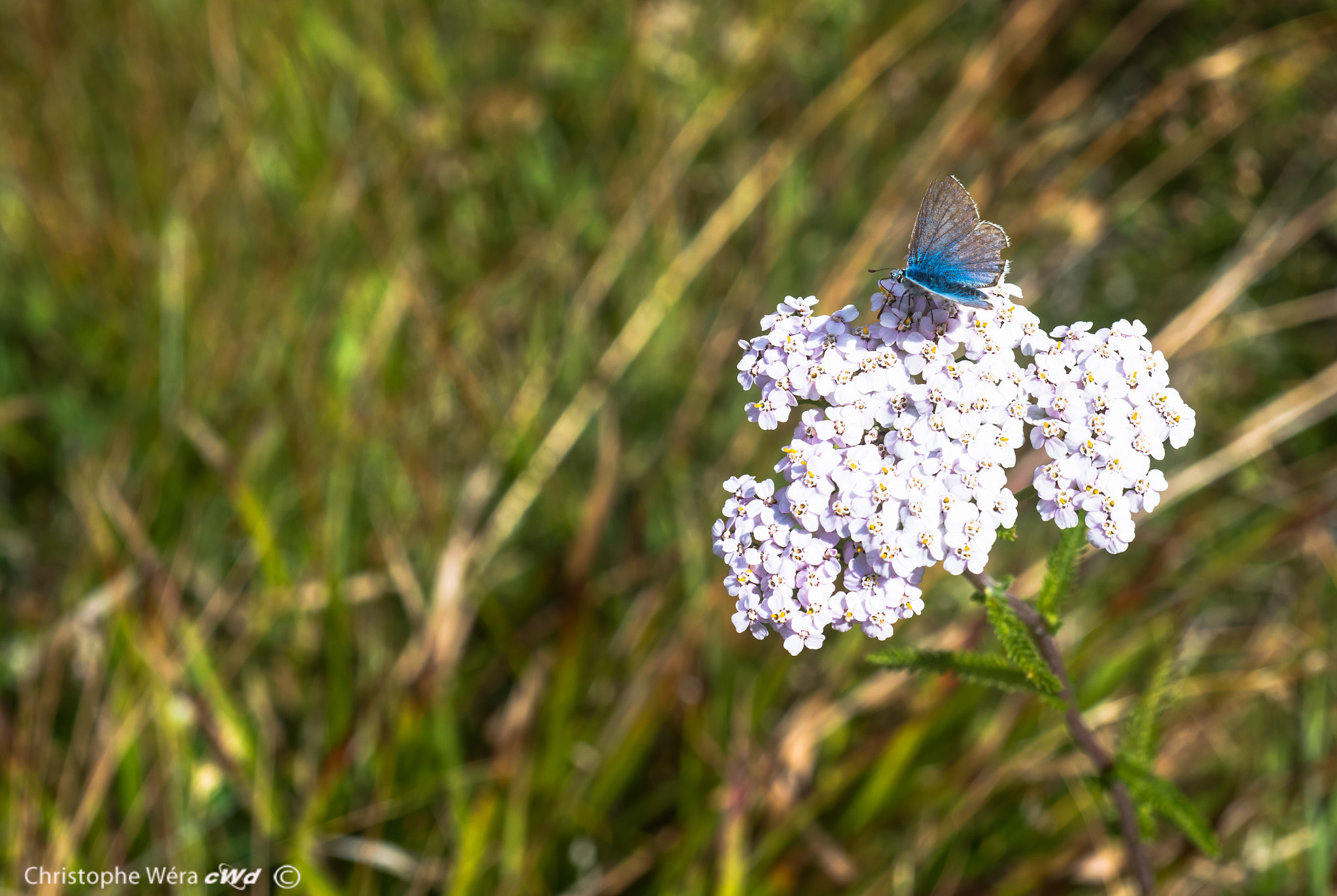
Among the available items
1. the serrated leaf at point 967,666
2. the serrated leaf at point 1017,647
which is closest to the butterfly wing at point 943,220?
the serrated leaf at point 1017,647

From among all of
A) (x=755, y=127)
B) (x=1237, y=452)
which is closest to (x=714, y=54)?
(x=755, y=127)

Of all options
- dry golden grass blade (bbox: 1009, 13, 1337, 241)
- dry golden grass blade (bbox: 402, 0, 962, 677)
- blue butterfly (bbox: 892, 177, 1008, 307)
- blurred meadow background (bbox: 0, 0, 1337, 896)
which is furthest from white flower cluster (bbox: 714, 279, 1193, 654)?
dry golden grass blade (bbox: 1009, 13, 1337, 241)

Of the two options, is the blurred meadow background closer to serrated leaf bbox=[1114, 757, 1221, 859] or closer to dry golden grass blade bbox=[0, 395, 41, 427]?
dry golden grass blade bbox=[0, 395, 41, 427]

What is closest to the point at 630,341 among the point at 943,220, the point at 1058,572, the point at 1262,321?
the point at 943,220

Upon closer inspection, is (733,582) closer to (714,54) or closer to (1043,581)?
(1043,581)

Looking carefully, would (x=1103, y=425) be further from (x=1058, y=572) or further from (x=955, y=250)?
(x=955, y=250)

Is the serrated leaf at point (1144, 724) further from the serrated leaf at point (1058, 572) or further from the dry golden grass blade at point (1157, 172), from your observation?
the dry golden grass blade at point (1157, 172)
